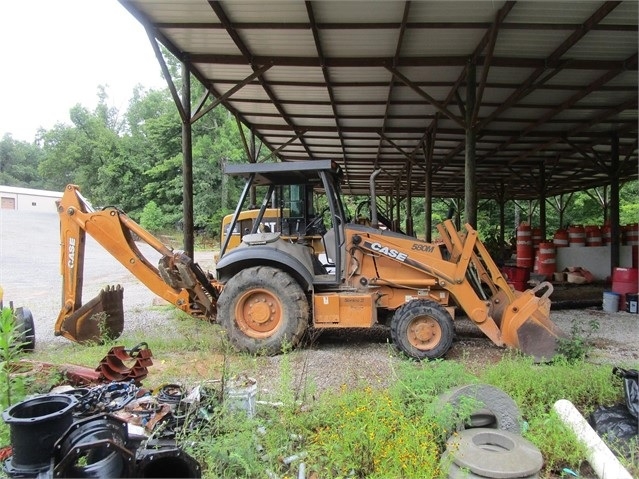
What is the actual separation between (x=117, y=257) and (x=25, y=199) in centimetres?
5219

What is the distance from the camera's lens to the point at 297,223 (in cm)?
653

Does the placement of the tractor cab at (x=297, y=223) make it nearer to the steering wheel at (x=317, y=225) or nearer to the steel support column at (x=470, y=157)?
the steering wheel at (x=317, y=225)

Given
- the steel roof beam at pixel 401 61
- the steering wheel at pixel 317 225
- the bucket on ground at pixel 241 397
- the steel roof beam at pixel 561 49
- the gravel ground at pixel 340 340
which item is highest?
the steel roof beam at pixel 401 61

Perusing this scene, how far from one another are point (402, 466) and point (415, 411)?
713 millimetres

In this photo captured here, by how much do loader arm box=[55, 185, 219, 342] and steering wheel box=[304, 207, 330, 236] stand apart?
1.64 m

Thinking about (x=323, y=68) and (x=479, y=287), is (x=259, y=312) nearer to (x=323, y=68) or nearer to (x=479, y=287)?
(x=479, y=287)

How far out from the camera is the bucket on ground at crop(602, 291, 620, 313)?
8.90 meters

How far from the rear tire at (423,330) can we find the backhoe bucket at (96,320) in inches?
153

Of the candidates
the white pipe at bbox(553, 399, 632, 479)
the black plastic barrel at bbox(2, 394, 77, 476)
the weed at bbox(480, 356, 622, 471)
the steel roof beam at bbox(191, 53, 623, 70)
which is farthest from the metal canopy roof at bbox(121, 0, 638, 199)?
the black plastic barrel at bbox(2, 394, 77, 476)

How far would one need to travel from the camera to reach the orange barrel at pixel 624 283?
29.5 feet

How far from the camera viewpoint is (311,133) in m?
13.8

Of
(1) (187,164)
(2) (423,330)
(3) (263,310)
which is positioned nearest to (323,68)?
(1) (187,164)

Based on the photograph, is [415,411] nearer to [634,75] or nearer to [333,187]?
[333,187]

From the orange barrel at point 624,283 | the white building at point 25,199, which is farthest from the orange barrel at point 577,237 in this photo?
the white building at point 25,199
